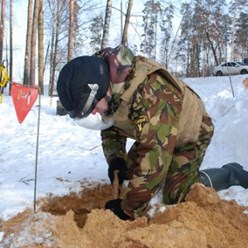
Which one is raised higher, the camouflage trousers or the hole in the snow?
the camouflage trousers

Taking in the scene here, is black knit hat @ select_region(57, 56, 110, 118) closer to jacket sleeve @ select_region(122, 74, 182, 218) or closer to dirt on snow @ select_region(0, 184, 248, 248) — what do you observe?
jacket sleeve @ select_region(122, 74, 182, 218)

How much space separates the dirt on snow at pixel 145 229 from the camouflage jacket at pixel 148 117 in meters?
0.19

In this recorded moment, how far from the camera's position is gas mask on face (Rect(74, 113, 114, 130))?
7.81 feet

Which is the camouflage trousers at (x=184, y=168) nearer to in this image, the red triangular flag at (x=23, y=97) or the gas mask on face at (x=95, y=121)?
the gas mask on face at (x=95, y=121)

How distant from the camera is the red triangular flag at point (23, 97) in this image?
4.61 m

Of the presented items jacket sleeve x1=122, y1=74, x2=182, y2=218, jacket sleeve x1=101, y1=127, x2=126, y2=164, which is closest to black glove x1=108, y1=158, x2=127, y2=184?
jacket sleeve x1=101, y1=127, x2=126, y2=164

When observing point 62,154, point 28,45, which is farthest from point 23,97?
point 28,45

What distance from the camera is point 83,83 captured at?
2.18m

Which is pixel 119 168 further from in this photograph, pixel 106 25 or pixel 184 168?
pixel 106 25

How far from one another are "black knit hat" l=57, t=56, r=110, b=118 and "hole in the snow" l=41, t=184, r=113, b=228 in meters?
0.85

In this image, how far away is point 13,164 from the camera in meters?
4.24

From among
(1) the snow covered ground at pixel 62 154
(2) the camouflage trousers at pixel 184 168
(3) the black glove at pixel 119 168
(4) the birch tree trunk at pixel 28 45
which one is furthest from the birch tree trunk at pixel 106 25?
(2) the camouflage trousers at pixel 184 168

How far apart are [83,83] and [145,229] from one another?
84 centimetres

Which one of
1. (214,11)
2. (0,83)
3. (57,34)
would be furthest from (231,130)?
(214,11)
